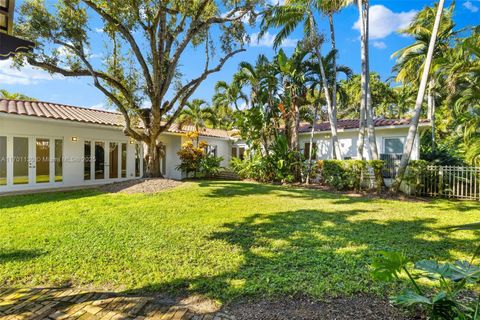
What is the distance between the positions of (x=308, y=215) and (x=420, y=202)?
595 cm

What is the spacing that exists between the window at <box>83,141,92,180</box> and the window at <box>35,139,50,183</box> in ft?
5.90

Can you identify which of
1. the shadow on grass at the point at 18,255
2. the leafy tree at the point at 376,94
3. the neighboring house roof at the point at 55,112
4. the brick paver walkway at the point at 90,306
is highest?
the leafy tree at the point at 376,94

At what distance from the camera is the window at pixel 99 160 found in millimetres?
16094

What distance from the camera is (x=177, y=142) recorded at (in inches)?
829

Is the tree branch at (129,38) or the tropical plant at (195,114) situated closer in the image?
the tree branch at (129,38)

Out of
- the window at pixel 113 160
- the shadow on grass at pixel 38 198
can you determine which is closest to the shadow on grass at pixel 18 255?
the shadow on grass at pixel 38 198

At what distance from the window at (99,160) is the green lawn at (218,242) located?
563 centimetres

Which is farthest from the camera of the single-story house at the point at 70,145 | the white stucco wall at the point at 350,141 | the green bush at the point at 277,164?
the green bush at the point at 277,164

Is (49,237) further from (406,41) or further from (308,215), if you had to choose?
(406,41)

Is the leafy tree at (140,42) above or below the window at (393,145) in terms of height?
above

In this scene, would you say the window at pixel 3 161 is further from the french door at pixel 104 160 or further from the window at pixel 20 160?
the french door at pixel 104 160

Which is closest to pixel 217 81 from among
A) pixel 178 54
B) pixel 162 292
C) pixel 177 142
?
pixel 177 142

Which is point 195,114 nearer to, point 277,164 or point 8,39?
point 277,164

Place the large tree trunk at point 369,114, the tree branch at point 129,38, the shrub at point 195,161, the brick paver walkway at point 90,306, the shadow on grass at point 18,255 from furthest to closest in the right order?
1. the shrub at point 195,161
2. the large tree trunk at point 369,114
3. the tree branch at point 129,38
4. the shadow on grass at point 18,255
5. the brick paver walkway at point 90,306
